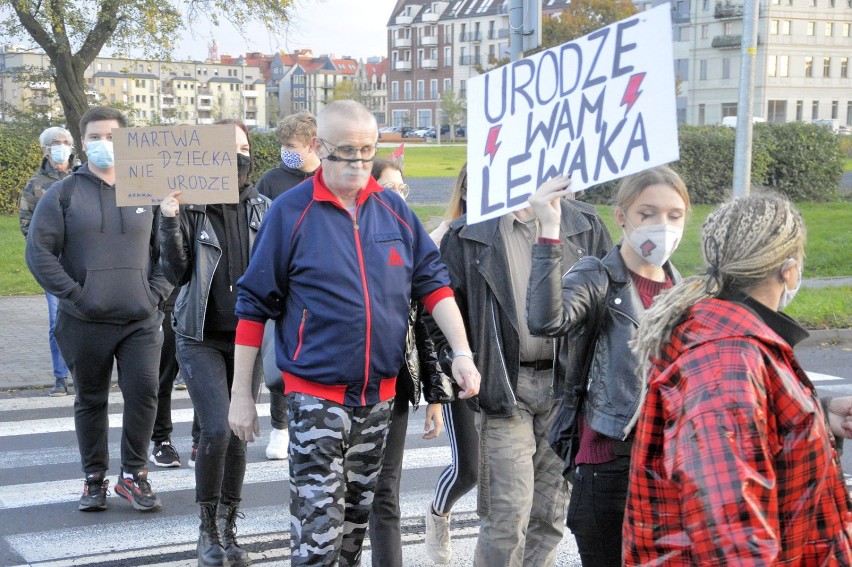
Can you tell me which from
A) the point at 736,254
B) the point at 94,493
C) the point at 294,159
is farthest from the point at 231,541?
the point at 736,254

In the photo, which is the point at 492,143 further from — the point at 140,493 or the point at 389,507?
the point at 140,493

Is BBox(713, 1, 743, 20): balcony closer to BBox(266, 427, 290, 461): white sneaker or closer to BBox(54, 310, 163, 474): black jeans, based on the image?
BBox(266, 427, 290, 461): white sneaker

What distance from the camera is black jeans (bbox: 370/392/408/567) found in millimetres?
3994

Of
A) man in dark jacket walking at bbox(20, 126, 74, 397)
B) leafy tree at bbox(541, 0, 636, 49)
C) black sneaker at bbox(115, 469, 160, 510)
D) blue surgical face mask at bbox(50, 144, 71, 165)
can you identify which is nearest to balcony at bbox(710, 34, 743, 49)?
leafy tree at bbox(541, 0, 636, 49)

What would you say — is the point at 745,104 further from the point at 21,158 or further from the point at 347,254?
the point at 21,158

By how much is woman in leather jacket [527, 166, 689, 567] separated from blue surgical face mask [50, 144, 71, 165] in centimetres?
573

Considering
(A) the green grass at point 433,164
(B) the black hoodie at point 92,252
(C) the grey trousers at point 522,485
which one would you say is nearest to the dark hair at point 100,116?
(B) the black hoodie at point 92,252

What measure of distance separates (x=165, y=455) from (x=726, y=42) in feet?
252

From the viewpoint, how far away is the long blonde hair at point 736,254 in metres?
2.22

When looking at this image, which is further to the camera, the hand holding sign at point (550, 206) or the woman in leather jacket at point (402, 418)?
the woman in leather jacket at point (402, 418)

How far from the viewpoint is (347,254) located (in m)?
3.58

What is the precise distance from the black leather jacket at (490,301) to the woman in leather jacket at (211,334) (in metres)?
1.21

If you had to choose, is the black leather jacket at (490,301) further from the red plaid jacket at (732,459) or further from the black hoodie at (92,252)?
the black hoodie at (92,252)

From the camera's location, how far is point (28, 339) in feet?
35.3
